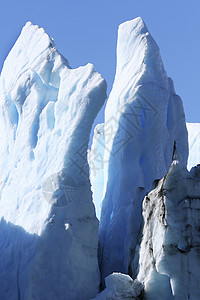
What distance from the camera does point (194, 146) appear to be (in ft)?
55.5

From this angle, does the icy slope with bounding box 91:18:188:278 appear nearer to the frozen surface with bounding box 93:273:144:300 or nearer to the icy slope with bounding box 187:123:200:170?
the frozen surface with bounding box 93:273:144:300

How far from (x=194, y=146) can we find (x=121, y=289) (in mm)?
8311

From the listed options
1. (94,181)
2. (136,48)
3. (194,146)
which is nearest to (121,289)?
(94,181)

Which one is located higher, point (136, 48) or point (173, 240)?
point (136, 48)

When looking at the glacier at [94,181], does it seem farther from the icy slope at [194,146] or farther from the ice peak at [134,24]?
the icy slope at [194,146]

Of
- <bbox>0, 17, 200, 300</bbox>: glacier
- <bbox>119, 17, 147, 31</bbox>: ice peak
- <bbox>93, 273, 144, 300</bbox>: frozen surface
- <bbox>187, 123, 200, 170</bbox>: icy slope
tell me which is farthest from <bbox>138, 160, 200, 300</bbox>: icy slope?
<bbox>187, 123, 200, 170</bbox>: icy slope

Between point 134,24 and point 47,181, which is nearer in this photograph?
point 47,181

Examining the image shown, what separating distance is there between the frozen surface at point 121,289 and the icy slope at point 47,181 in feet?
2.03

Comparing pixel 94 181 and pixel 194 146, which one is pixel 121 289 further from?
pixel 194 146

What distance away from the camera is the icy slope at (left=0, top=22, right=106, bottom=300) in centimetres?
973

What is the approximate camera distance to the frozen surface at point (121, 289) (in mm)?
9047

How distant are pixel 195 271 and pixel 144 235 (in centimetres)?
121

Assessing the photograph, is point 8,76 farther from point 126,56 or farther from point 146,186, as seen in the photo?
point 146,186

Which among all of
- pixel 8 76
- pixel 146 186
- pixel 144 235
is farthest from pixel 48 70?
pixel 144 235
